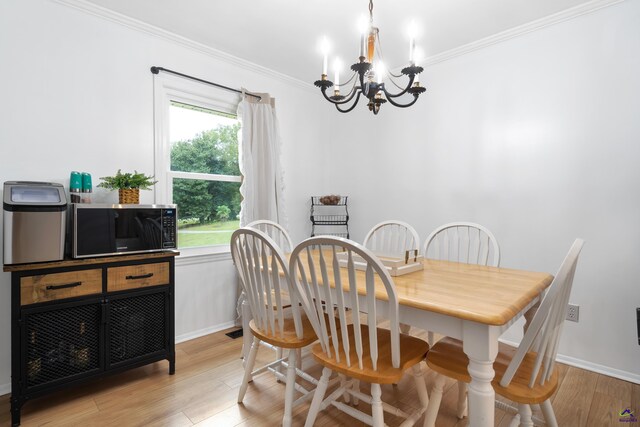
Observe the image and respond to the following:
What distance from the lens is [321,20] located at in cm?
239

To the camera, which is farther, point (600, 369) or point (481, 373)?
point (600, 369)

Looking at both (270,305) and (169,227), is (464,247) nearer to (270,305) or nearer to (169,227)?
(270,305)

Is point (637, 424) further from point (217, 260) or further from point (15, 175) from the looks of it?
point (15, 175)

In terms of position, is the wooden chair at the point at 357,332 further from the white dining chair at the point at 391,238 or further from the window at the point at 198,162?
the window at the point at 198,162

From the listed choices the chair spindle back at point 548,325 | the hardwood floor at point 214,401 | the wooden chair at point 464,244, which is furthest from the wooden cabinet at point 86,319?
the chair spindle back at point 548,325

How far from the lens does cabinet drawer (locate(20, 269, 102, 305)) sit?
1.66 metres

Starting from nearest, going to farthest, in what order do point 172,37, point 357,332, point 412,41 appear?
point 357,332
point 412,41
point 172,37

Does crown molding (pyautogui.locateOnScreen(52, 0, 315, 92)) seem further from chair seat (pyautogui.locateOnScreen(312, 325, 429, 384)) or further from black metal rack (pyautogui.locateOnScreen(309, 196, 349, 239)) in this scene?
chair seat (pyautogui.locateOnScreen(312, 325, 429, 384))

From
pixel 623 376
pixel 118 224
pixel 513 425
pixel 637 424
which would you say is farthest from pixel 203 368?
pixel 623 376

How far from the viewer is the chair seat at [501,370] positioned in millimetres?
1134

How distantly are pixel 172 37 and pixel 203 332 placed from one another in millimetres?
2426

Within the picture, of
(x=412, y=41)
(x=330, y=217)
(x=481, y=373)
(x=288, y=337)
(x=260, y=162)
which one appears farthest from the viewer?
(x=330, y=217)

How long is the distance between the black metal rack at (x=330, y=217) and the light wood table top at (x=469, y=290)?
1.81 m

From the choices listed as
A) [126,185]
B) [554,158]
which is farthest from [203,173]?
[554,158]
